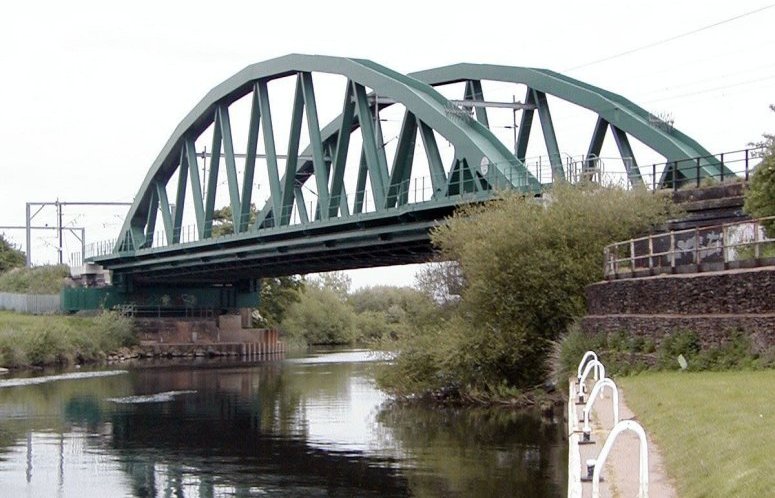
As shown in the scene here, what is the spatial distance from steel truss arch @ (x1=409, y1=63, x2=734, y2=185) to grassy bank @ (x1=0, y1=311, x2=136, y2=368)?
30.0 meters

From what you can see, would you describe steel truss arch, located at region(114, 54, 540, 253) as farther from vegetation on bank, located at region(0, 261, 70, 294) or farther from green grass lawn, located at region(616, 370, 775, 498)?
green grass lawn, located at region(616, 370, 775, 498)

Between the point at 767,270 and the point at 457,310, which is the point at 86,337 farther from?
the point at 767,270

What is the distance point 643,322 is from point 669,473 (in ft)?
51.4

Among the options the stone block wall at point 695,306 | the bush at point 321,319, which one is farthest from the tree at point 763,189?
the bush at point 321,319

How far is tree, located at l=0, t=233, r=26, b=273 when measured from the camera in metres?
147

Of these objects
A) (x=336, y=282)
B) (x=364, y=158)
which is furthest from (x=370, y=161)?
(x=336, y=282)

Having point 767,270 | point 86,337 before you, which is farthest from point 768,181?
point 86,337

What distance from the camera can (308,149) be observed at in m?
82.8

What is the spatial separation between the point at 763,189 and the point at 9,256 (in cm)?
13055

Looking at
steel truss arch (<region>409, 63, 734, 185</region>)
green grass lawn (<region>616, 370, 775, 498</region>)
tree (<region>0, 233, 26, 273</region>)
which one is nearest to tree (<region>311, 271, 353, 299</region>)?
tree (<region>0, 233, 26, 273</region>)

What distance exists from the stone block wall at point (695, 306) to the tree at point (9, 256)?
123m

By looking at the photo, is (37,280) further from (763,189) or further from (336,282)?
(763,189)

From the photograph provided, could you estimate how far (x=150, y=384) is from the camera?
57.8m

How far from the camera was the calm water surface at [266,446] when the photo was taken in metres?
24.9
